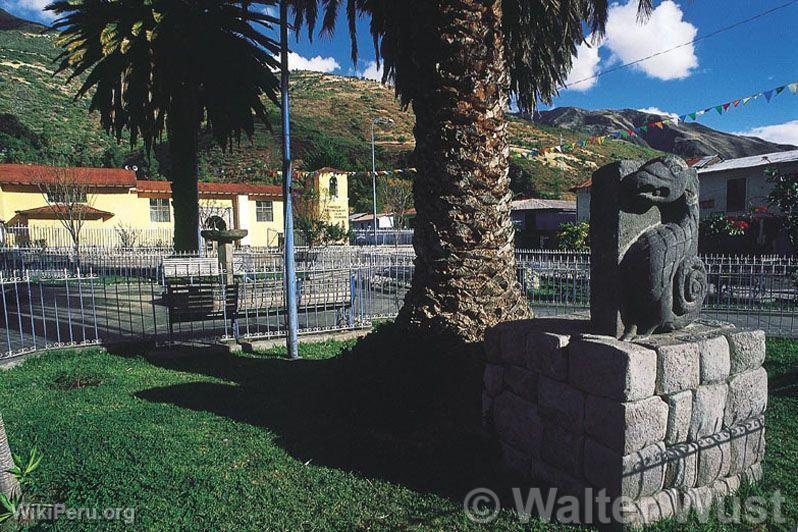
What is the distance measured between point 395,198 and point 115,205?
21.8 m

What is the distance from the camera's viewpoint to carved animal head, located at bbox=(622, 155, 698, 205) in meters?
3.05

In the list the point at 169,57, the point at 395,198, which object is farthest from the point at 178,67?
the point at 395,198

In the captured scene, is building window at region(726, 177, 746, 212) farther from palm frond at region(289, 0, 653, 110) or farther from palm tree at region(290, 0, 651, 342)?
palm tree at region(290, 0, 651, 342)

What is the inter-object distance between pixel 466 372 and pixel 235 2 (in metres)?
14.4

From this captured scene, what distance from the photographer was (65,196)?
84.1ft

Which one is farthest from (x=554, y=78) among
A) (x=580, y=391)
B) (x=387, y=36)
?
(x=580, y=391)

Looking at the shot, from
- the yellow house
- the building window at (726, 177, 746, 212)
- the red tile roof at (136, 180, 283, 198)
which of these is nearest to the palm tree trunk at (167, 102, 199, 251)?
the yellow house

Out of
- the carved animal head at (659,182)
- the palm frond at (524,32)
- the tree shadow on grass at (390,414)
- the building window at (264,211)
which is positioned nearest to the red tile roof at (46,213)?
the building window at (264,211)

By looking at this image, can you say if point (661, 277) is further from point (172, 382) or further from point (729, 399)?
point (172, 382)

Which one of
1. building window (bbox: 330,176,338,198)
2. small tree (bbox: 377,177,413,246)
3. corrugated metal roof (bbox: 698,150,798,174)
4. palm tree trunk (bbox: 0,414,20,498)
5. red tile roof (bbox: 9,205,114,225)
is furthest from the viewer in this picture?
small tree (bbox: 377,177,413,246)

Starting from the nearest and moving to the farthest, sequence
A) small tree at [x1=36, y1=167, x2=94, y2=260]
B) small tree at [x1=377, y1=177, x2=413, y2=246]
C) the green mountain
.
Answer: small tree at [x1=36, y1=167, x2=94, y2=260] < small tree at [x1=377, y1=177, x2=413, y2=246] < the green mountain

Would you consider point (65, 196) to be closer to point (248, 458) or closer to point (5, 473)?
point (5, 473)

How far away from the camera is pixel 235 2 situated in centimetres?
1434

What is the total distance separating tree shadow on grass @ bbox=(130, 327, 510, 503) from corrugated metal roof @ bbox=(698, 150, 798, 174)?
24480mm
